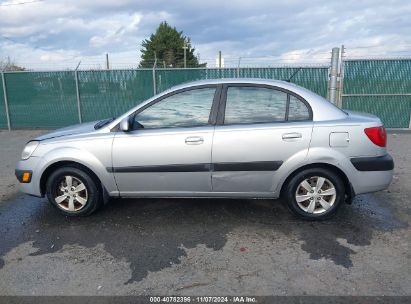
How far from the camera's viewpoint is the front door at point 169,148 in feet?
11.8

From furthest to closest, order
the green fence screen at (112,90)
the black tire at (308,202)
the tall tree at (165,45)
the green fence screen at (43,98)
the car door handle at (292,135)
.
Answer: the tall tree at (165,45) → the green fence screen at (43,98) → the green fence screen at (112,90) → the black tire at (308,202) → the car door handle at (292,135)

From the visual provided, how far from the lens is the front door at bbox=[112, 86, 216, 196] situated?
3.60 meters

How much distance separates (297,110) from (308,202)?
1042 mm

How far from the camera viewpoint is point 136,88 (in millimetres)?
10258

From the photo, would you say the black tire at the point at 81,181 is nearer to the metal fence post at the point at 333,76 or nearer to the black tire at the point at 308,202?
the black tire at the point at 308,202

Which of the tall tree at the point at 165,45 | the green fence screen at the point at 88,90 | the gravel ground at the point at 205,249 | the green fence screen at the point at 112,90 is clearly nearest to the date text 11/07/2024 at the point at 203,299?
the gravel ground at the point at 205,249

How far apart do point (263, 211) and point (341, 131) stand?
1.33 meters

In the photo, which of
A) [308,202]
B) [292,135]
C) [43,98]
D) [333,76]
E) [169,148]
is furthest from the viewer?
[43,98]

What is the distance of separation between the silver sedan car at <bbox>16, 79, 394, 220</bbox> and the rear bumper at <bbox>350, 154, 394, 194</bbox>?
0.01 metres

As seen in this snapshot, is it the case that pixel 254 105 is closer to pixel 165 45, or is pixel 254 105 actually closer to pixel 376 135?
pixel 376 135

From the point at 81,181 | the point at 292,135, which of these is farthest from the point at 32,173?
→ the point at 292,135

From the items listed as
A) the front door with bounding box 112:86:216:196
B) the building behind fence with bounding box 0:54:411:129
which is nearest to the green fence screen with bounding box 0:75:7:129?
the building behind fence with bounding box 0:54:411:129

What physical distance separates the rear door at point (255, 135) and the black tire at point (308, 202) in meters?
0.21

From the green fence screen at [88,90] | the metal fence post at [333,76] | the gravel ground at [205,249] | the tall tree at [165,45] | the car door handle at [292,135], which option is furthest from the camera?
the tall tree at [165,45]
